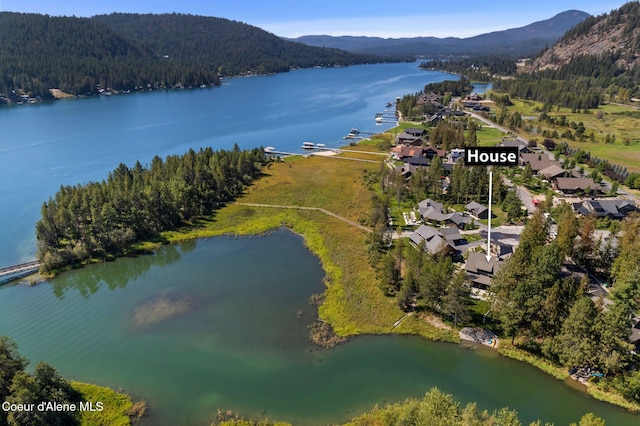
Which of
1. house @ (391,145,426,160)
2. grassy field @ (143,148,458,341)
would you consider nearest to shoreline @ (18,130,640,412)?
grassy field @ (143,148,458,341)

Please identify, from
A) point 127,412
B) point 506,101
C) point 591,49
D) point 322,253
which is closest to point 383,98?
point 506,101

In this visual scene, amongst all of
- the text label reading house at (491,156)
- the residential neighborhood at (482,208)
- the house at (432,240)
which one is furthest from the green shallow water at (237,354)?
the text label reading house at (491,156)

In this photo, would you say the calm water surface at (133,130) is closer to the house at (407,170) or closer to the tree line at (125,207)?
the tree line at (125,207)

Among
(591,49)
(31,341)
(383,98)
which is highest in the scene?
(591,49)

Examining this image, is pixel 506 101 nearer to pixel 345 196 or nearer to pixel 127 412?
pixel 345 196

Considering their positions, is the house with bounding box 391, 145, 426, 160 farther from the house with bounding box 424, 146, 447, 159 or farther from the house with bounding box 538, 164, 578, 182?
the house with bounding box 538, 164, 578, 182

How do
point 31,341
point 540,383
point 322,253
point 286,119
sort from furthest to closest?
point 286,119 < point 322,253 < point 31,341 < point 540,383

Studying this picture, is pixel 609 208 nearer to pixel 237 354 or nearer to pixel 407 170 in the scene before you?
pixel 407 170


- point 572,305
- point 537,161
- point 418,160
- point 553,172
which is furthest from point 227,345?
point 537,161
